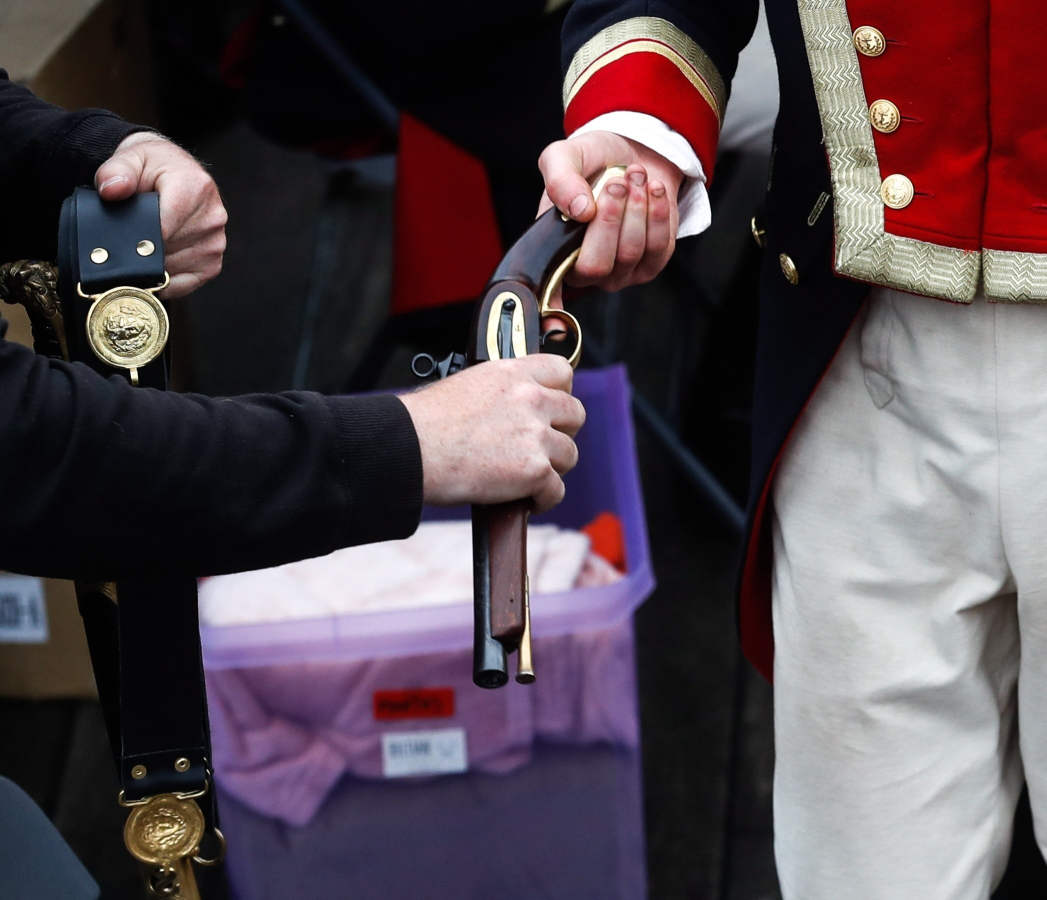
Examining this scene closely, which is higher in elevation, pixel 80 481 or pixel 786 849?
pixel 80 481

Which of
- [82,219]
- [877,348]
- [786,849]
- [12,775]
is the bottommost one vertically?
[12,775]

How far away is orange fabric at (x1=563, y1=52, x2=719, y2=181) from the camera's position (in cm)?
110

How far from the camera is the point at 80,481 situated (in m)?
0.86

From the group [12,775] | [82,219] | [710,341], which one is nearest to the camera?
[82,219]

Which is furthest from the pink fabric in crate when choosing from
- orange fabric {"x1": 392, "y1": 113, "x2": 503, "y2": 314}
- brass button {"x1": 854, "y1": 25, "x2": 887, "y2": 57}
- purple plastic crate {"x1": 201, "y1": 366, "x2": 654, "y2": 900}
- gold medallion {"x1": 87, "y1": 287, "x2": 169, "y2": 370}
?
brass button {"x1": 854, "y1": 25, "x2": 887, "y2": 57}

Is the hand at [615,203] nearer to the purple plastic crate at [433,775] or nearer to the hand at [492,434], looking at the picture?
the hand at [492,434]

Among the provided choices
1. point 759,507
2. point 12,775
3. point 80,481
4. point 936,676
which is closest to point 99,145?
point 80,481

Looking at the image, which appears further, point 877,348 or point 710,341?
point 710,341

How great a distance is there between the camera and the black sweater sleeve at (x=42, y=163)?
1116 millimetres

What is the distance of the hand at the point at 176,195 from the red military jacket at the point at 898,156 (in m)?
0.35

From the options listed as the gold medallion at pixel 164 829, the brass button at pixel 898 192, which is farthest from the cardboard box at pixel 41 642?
the brass button at pixel 898 192

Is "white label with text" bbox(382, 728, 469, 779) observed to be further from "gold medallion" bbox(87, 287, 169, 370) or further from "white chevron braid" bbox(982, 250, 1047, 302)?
"white chevron braid" bbox(982, 250, 1047, 302)

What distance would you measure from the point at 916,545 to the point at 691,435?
1336 mm

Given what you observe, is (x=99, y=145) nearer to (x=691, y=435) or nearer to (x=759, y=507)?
(x=759, y=507)
